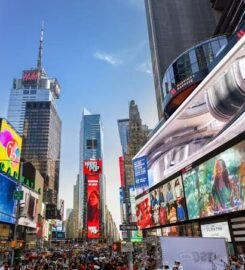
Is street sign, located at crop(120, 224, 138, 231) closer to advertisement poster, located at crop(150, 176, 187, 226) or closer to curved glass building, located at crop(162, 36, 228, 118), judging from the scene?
advertisement poster, located at crop(150, 176, 187, 226)

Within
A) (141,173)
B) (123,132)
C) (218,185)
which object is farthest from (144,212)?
(123,132)

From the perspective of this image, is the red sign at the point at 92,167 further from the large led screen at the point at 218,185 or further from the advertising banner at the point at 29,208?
the large led screen at the point at 218,185

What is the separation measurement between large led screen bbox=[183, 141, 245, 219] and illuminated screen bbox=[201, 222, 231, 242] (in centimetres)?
151

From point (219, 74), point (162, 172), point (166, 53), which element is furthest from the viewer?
point (166, 53)

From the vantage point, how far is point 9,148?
46375mm

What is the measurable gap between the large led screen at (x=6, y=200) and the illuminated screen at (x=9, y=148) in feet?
5.37

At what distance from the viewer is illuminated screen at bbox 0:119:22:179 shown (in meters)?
43.8

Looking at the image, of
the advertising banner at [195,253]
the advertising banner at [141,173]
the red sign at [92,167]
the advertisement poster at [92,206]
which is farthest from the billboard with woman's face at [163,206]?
the advertising banner at [195,253]

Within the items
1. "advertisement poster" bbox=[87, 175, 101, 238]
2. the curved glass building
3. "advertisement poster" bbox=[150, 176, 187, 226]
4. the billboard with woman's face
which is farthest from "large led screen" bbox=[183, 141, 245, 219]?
"advertisement poster" bbox=[87, 175, 101, 238]

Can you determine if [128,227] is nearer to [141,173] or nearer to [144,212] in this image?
[141,173]

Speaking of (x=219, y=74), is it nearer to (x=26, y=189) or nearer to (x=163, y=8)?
(x=26, y=189)

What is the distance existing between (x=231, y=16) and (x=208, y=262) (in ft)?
194

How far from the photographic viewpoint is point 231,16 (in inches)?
2413

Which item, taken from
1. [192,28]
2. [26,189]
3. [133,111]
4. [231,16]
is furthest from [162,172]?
[133,111]
